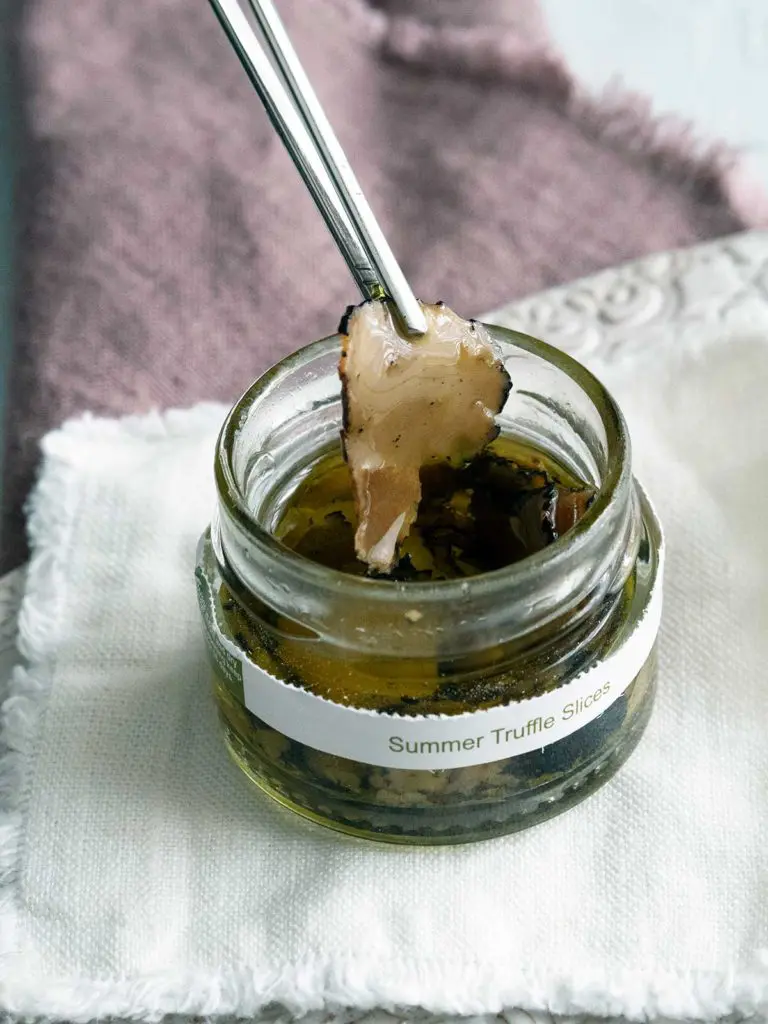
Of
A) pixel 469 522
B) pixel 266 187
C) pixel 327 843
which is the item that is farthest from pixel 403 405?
pixel 266 187

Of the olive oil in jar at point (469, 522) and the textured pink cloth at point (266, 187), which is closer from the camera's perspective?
the olive oil in jar at point (469, 522)

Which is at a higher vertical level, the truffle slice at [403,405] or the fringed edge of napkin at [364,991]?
the truffle slice at [403,405]

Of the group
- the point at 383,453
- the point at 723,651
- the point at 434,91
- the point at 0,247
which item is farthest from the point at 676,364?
the point at 0,247

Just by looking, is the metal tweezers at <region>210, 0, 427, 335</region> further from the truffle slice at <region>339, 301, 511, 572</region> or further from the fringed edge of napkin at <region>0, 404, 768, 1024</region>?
the fringed edge of napkin at <region>0, 404, 768, 1024</region>

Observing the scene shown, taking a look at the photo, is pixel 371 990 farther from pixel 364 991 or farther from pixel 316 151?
pixel 316 151

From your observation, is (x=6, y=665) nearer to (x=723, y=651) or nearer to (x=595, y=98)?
(x=723, y=651)

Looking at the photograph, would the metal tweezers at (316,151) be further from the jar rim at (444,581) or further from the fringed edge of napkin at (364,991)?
the fringed edge of napkin at (364,991)

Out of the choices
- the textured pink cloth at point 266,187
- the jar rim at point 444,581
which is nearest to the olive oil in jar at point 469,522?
the jar rim at point 444,581
